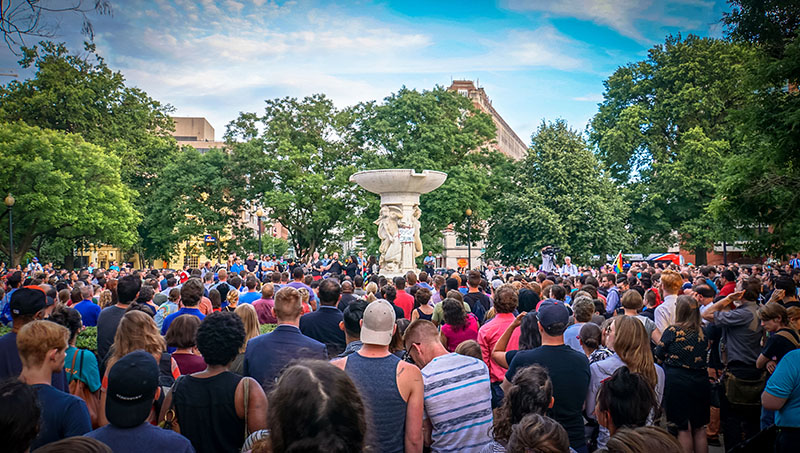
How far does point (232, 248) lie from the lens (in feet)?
139

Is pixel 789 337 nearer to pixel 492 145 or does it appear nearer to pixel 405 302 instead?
pixel 405 302

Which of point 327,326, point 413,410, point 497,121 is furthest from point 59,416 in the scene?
point 497,121

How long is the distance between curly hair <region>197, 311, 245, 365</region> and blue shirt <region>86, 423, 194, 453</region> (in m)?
0.83

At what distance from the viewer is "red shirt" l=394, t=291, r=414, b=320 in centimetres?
993

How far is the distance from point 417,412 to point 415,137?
36.5 metres

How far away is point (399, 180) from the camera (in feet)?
67.7

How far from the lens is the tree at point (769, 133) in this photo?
11.5 meters

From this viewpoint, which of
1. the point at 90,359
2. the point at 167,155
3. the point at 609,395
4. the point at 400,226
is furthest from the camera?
the point at 167,155

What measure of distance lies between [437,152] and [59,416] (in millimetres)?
36418

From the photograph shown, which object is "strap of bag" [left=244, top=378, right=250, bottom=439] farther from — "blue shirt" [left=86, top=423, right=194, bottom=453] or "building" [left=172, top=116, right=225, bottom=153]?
"building" [left=172, top=116, right=225, bottom=153]

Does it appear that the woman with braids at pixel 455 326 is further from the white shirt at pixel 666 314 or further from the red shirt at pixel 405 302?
the red shirt at pixel 405 302

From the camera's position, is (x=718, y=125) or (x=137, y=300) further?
(x=718, y=125)

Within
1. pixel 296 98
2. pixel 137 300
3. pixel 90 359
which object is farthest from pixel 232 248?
pixel 90 359

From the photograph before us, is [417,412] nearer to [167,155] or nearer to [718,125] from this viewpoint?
[718,125]
